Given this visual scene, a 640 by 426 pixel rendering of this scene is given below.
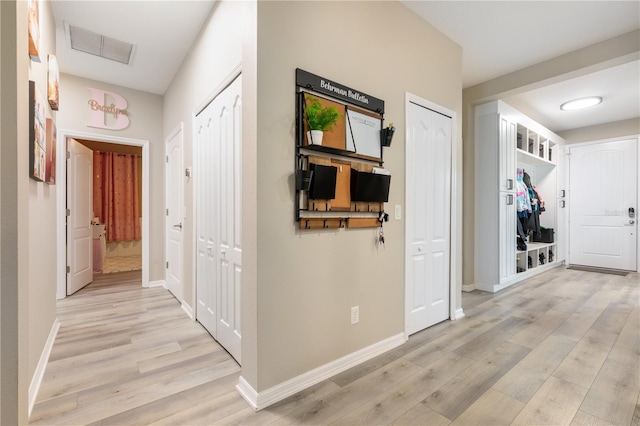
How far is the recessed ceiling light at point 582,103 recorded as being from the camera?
4.45 m

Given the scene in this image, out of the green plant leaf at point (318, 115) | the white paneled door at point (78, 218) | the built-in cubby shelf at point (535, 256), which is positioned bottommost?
the built-in cubby shelf at point (535, 256)

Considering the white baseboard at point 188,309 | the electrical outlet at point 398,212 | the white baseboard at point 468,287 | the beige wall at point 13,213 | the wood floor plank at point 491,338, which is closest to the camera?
the beige wall at point 13,213

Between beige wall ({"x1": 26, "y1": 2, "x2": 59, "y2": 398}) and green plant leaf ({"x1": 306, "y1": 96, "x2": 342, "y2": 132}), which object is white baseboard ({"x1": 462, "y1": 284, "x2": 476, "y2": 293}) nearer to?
green plant leaf ({"x1": 306, "y1": 96, "x2": 342, "y2": 132})

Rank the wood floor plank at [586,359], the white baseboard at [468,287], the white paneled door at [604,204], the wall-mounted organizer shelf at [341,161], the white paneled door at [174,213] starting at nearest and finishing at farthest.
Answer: the wall-mounted organizer shelf at [341,161]
the wood floor plank at [586,359]
the white paneled door at [174,213]
the white baseboard at [468,287]
the white paneled door at [604,204]

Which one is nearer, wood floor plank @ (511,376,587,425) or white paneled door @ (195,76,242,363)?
wood floor plank @ (511,376,587,425)

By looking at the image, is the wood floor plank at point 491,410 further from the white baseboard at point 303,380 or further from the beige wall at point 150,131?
the beige wall at point 150,131

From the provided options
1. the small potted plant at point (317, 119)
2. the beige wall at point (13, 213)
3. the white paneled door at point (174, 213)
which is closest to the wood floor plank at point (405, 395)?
the beige wall at point (13, 213)

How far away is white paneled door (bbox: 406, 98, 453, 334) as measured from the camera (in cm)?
261

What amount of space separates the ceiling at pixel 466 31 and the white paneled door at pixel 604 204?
190 cm

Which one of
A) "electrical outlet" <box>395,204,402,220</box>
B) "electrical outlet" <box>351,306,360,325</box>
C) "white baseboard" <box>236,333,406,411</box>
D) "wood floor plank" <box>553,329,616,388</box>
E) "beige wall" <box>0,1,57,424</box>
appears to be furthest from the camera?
"electrical outlet" <box>395,204,402,220</box>

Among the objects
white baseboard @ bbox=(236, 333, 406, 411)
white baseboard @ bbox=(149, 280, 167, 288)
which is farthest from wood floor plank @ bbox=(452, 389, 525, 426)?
white baseboard @ bbox=(149, 280, 167, 288)

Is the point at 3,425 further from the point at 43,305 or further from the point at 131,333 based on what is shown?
the point at 131,333

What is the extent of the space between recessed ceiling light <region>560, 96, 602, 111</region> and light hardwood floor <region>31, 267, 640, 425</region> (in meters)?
3.11

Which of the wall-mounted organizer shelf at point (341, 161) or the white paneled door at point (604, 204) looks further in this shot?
the white paneled door at point (604, 204)
